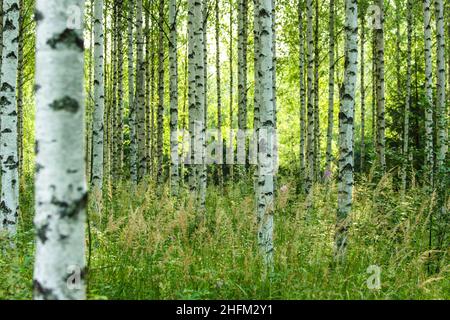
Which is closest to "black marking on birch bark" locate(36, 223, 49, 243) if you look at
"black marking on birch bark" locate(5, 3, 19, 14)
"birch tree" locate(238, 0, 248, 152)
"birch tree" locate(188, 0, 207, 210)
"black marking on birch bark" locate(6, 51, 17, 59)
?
"black marking on birch bark" locate(6, 51, 17, 59)

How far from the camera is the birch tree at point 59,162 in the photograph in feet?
8.70

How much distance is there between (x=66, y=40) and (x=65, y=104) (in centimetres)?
36

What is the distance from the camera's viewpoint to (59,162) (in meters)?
2.66

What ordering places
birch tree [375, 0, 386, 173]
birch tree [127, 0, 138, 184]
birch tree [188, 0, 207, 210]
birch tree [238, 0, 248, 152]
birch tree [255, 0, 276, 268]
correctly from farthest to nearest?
birch tree [238, 0, 248, 152] < birch tree [127, 0, 138, 184] < birch tree [375, 0, 386, 173] < birch tree [188, 0, 207, 210] < birch tree [255, 0, 276, 268]

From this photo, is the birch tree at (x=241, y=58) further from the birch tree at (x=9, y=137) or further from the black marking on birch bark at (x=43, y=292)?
the black marking on birch bark at (x=43, y=292)

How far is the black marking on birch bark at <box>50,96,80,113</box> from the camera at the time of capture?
2678 millimetres

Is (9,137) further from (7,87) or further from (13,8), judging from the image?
(13,8)

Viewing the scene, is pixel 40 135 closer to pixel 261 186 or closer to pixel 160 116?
pixel 261 186

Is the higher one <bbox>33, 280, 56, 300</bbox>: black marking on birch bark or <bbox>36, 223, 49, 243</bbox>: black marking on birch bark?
<bbox>36, 223, 49, 243</bbox>: black marking on birch bark

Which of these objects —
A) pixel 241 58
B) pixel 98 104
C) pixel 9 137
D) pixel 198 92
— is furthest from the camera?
pixel 241 58

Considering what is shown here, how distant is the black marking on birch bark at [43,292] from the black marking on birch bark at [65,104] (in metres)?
0.95

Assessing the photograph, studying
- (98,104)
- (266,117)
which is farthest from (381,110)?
(98,104)

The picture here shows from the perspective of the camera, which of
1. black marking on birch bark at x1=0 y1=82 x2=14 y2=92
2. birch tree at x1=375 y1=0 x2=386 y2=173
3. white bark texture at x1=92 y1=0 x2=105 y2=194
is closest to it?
black marking on birch bark at x1=0 y1=82 x2=14 y2=92

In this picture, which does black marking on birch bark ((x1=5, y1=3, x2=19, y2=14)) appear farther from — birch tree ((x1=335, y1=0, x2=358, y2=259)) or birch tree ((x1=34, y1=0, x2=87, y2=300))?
birch tree ((x1=34, y1=0, x2=87, y2=300))
